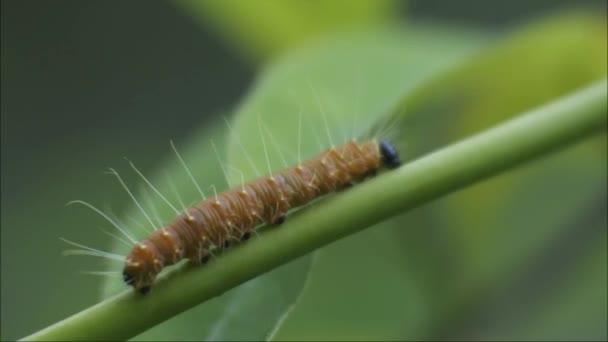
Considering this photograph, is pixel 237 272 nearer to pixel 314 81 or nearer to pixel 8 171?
pixel 314 81

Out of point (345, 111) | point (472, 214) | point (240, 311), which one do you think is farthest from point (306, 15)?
point (240, 311)

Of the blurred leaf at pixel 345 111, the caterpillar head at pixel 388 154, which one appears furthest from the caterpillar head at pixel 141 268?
the caterpillar head at pixel 388 154

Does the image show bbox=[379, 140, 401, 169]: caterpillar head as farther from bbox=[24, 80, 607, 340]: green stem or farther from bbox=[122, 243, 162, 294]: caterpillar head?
bbox=[122, 243, 162, 294]: caterpillar head

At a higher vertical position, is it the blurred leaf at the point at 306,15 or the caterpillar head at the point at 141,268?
the blurred leaf at the point at 306,15

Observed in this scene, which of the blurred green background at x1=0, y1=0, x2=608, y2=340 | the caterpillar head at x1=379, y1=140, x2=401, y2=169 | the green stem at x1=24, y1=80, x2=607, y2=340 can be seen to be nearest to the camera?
the green stem at x1=24, y1=80, x2=607, y2=340

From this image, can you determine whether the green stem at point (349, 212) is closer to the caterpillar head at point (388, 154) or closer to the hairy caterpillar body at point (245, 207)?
the hairy caterpillar body at point (245, 207)

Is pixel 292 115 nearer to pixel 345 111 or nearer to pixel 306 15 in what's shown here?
pixel 345 111

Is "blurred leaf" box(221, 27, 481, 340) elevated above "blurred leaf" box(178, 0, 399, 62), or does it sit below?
below

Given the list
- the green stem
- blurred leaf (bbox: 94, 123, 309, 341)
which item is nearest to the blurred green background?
blurred leaf (bbox: 94, 123, 309, 341)

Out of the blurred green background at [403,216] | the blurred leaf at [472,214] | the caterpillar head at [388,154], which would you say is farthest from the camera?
the blurred leaf at [472,214]
